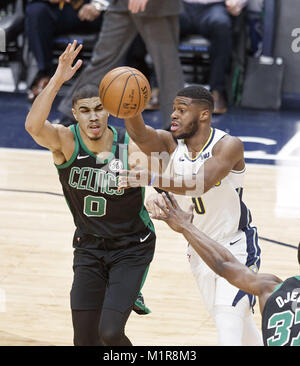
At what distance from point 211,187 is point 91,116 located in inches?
30.9

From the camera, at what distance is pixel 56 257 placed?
6336 mm

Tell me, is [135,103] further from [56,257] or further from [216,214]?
[56,257]

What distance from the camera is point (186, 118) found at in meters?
4.77

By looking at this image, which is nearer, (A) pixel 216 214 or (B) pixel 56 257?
(A) pixel 216 214

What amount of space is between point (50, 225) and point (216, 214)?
2662mm

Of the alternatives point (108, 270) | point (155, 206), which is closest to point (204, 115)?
point (108, 270)

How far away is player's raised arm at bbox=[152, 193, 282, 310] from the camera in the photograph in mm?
3281

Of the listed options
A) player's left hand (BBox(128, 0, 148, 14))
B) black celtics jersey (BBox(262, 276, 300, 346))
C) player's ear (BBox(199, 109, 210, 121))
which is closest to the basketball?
player's ear (BBox(199, 109, 210, 121))

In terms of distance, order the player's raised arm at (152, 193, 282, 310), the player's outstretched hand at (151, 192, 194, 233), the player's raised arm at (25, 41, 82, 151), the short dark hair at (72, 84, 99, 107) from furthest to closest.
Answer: the short dark hair at (72, 84, 99, 107) → the player's raised arm at (25, 41, 82, 151) → the player's outstretched hand at (151, 192, 194, 233) → the player's raised arm at (152, 193, 282, 310)

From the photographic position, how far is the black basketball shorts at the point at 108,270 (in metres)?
4.44

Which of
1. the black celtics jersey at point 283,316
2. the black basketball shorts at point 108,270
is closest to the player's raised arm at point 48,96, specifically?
the black basketball shorts at point 108,270

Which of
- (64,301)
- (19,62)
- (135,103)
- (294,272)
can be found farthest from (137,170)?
(19,62)

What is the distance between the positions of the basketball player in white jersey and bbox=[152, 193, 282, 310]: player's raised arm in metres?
0.67

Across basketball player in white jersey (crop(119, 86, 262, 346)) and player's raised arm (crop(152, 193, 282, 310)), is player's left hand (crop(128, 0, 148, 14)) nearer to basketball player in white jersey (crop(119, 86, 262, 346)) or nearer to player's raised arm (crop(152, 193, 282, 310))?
basketball player in white jersey (crop(119, 86, 262, 346))
